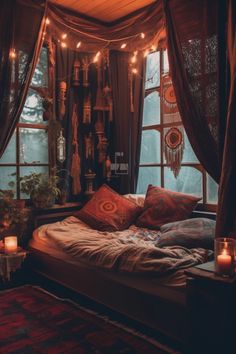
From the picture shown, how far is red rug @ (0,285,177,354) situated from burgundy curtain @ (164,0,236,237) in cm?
88

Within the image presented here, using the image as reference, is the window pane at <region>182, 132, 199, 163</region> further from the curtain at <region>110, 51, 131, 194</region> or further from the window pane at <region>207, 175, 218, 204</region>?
the curtain at <region>110, 51, 131, 194</region>

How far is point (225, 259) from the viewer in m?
1.66

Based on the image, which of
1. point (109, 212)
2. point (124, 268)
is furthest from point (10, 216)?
point (124, 268)

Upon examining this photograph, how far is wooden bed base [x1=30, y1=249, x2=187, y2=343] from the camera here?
1919 millimetres

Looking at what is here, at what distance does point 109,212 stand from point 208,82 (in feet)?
4.84

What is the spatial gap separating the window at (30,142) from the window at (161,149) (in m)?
1.06

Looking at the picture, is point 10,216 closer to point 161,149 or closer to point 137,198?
point 137,198

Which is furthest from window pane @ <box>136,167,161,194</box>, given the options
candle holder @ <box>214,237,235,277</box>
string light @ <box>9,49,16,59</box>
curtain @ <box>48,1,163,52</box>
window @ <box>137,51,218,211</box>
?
candle holder @ <box>214,237,235,277</box>

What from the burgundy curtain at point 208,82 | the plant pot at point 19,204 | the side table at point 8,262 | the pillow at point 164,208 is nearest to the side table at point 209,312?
the burgundy curtain at point 208,82

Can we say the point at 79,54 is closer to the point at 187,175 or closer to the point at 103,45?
the point at 103,45

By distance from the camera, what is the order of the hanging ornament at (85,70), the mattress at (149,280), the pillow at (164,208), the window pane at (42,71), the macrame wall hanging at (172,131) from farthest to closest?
1. the hanging ornament at (85,70)
2. the window pane at (42,71)
3. the macrame wall hanging at (172,131)
4. the pillow at (164,208)
5. the mattress at (149,280)

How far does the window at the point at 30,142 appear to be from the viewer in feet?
10.9

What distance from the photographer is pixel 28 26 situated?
9.48 ft

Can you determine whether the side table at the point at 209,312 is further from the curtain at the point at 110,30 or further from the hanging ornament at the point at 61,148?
the hanging ornament at the point at 61,148
